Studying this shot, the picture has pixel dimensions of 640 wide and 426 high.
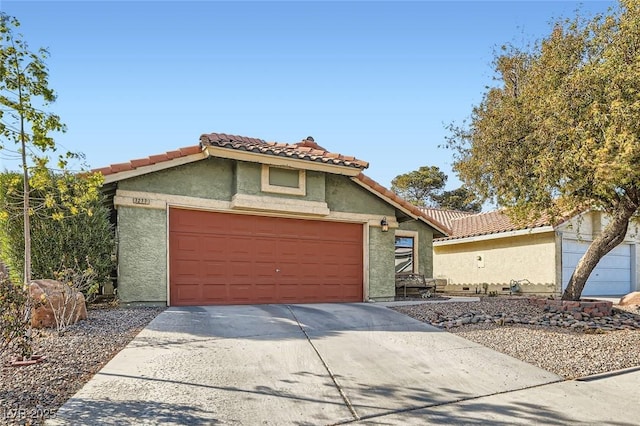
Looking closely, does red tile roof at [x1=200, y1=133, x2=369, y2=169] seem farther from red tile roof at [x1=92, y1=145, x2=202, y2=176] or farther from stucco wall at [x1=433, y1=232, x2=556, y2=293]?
stucco wall at [x1=433, y1=232, x2=556, y2=293]

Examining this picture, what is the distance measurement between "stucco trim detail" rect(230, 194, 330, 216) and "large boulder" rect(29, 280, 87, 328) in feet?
14.1

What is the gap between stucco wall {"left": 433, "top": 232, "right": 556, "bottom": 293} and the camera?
57.6 feet

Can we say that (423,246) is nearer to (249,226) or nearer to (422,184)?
(249,226)

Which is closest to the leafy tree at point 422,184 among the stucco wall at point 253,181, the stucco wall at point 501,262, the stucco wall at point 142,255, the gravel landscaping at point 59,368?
the stucco wall at point 501,262

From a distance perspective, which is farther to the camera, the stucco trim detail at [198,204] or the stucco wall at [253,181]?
the stucco wall at [253,181]

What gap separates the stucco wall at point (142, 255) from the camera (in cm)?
996

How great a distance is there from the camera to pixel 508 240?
1945 cm

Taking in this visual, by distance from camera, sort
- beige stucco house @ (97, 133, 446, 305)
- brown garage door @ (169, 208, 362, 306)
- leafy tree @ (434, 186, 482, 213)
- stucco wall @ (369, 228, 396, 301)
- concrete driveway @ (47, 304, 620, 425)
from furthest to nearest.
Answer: leafy tree @ (434, 186, 482, 213) → stucco wall @ (369, 228, 396, 301) → brown garage door @ (169, 208, 362, 306) → beige stucco house @ (97, 133, 446, 305) → concrete driveway @ (47, 304, 620, 425)

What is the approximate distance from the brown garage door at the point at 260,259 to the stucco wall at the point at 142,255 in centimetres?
29

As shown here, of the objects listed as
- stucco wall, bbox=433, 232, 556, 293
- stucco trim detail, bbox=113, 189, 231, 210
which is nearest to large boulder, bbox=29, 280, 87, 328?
stucco trim detail, bbox=113, 189, 231, 210

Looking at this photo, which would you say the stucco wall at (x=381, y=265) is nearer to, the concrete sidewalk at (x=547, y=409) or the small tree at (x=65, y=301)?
the concrete sidewalk at (x=547, y=409)

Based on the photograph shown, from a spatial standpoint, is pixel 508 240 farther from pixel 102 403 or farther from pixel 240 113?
pixel 102 403

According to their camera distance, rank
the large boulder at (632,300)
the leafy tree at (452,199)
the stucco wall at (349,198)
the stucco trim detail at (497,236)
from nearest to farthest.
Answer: the stucco wall at (349,198)
the large boulder at (632,300)
the stucco trim detail at (497,236)
the leafy tree at (452,199)

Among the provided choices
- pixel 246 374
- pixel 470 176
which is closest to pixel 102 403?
pixel 246 374
